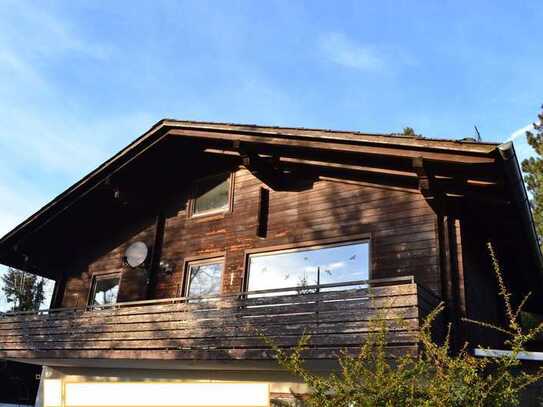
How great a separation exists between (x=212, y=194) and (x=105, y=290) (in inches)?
166

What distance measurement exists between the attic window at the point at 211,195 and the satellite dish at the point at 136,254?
1.60m

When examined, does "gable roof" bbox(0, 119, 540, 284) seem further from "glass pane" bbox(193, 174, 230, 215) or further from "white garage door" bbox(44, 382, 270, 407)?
"white garage door" bbox(44, 382, 270, 407)

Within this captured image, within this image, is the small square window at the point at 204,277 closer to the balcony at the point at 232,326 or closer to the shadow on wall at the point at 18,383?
the balcony at the point at 232,326

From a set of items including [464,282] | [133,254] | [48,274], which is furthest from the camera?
[48,274]

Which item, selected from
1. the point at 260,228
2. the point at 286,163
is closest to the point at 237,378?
the point at 260,228

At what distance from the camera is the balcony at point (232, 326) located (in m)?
8.07

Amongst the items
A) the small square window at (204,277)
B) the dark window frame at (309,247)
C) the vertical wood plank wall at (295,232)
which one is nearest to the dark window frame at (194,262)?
the small square window at (204,277)

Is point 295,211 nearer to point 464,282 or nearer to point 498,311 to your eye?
point 464,282

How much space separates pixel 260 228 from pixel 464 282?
181 inches

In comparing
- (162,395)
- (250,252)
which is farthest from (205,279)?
Result: (162,395)

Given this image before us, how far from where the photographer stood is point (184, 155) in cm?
1415

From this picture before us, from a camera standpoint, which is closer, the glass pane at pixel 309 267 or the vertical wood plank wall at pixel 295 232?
the vertical wood plank wall at pixel 295 232

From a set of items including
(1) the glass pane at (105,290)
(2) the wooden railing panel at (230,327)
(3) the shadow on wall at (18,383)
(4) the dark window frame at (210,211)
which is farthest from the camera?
(3) the shadow on wall at (18,383)

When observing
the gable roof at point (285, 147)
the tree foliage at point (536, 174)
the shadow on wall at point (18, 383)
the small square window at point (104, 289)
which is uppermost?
the tree foliage at point (536, 174)
